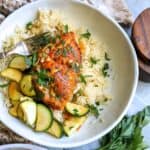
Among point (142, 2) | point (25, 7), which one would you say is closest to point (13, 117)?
point (25, 7)

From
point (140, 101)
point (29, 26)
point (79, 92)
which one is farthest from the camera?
point (140, 101)

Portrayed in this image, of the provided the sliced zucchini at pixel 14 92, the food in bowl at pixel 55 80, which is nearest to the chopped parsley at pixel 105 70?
the food in bowl at pixel 55 80

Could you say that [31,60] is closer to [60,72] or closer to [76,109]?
[60,72]

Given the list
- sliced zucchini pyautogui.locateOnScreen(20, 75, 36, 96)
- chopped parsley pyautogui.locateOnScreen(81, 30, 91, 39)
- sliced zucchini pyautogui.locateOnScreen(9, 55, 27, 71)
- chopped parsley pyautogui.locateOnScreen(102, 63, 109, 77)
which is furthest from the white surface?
chopped parsley pyautogui.locateOnScreen(81, 30, 91, 39)

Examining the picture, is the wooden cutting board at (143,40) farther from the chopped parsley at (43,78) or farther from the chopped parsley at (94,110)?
the chopped parsley at (43,78)

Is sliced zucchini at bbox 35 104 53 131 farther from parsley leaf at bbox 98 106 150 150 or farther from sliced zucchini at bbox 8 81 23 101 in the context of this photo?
parsley leaf at bbox 98 106 150 150

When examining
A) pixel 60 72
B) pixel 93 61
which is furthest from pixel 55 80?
pixel 93 61
